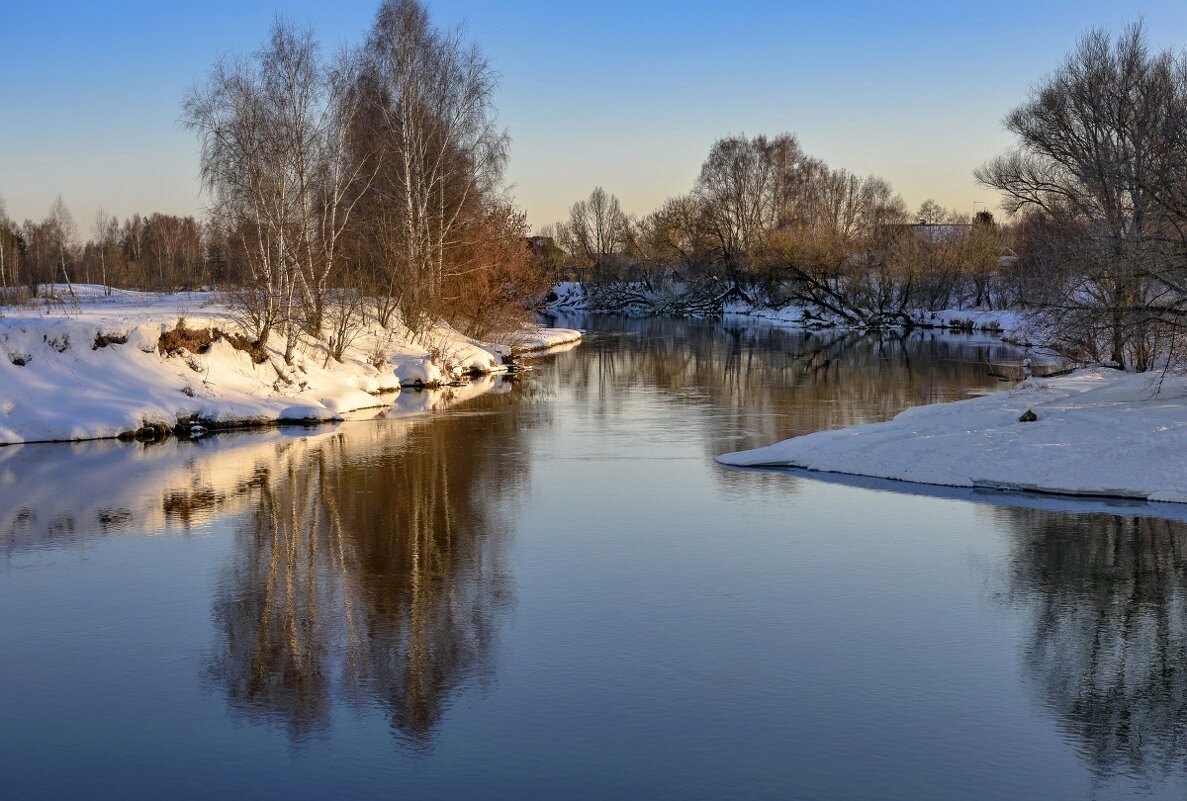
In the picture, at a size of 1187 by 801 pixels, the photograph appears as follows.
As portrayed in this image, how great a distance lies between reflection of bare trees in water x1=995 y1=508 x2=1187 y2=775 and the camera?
6285 mm

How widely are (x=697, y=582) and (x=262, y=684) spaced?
4084mm

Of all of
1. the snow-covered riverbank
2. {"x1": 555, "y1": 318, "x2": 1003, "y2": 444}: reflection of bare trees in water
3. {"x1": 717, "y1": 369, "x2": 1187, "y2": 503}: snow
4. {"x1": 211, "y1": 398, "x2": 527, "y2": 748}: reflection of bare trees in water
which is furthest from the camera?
{"x1": 555, "y1": 318, "x2": 1003, "y2": 444}: reflection of bare trees in water

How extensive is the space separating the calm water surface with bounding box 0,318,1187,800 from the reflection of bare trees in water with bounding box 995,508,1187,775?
0.03 metres

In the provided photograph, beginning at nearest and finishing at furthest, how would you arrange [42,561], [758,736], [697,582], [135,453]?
1. [758,736]
2. [697,582]
3. [42,561]
4. [135,453]

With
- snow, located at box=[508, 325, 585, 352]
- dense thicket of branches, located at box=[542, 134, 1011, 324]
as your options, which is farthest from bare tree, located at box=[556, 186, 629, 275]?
snow, located at box=[508, 325, 585, 352]

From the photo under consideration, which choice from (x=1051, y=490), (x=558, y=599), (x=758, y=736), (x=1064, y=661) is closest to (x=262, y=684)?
(x=558, y=599)

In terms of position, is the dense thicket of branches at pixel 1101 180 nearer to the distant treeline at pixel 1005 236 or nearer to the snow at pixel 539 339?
the distant treeline at pixel 1005 236

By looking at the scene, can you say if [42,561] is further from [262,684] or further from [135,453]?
[135,453]

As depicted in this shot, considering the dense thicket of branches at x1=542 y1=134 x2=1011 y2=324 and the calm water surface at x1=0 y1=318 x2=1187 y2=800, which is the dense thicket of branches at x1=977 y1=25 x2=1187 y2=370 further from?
the dense thicket of branches at x1=542 y1=134 x2=1011 y2=324

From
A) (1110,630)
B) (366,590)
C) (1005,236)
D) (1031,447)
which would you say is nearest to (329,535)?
(366,590)

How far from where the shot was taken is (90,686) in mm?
7266

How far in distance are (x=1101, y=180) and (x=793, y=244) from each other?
40.1 metres

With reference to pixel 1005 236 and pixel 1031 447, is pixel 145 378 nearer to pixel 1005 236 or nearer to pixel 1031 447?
pixel 1031 447

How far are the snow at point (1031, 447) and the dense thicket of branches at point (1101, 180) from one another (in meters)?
1.48
